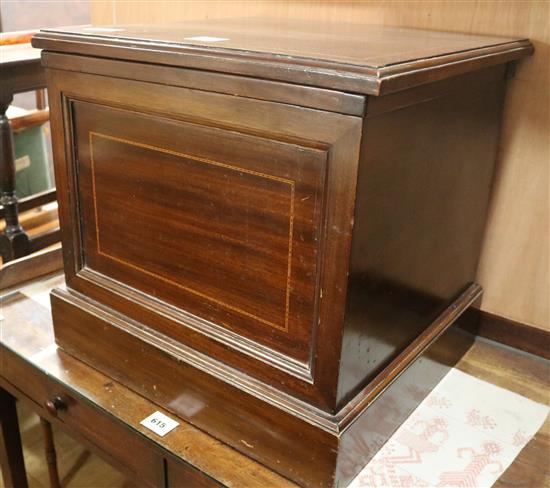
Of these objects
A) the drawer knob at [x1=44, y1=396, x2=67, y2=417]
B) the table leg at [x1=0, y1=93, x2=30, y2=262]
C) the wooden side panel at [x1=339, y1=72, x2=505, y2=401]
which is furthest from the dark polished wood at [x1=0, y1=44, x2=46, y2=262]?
the wooden side panel at [x1=339, y1=72, x2=505, y2=401]

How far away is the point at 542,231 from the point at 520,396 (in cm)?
29

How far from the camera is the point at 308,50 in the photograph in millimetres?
733

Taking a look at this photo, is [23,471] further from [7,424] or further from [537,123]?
[537,123]

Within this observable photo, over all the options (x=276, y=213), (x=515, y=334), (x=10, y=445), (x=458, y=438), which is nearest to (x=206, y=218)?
(x=276, y=213)

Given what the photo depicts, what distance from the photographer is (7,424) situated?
1.31 meters

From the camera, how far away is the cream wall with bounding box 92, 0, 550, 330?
1.01 metres

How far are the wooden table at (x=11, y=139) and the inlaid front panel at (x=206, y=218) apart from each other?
85 cm

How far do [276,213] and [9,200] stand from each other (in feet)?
4.37

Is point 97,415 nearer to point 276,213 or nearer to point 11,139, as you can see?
point 276,213

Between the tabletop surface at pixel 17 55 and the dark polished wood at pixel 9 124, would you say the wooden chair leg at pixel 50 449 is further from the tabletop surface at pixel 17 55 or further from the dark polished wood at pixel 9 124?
the tabletop surface at pixel 17 55

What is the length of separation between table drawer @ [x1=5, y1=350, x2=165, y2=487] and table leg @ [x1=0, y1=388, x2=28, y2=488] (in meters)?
0.17

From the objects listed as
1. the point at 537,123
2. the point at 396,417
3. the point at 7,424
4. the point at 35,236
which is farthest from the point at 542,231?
the point at 35,236

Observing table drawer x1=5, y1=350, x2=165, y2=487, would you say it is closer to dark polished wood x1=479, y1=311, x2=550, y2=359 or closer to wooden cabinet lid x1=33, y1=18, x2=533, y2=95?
wooden cabinet lid x1=33, y1=18, x2=533, y2=95

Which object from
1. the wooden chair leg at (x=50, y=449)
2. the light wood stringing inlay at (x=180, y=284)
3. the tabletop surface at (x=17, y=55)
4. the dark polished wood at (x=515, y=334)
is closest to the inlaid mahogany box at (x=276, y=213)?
the light wood stringing inlay at (x=180, y=284)
